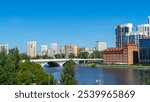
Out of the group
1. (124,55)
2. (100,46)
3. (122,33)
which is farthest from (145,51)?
(100,46)

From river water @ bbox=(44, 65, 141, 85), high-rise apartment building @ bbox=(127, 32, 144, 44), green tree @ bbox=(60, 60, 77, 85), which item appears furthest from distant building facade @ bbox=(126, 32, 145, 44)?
green tree @ bbox=(60, 60, 77, 85)

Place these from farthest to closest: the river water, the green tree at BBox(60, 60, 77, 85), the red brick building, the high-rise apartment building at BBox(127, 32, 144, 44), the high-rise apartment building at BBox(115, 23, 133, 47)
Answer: the high-rise apartment building at BBox(115, 23, 133, 47) → the high-rise apartment building at BBox(127, 32, 144, 44) → the red brick building → the river water → the green tree at BBox(60, 60, 77, 85)

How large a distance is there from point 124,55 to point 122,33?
24030mm

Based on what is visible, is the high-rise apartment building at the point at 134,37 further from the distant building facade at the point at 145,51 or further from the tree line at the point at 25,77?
the tree line at the point at 25,77

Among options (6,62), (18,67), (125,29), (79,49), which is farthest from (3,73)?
(79,49)

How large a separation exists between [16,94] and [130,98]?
2.75 ft

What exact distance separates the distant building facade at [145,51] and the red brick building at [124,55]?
3048 mm

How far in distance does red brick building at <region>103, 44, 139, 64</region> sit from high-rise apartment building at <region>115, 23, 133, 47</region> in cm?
1744

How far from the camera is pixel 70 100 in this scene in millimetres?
2711

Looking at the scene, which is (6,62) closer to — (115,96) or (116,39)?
(115,96)

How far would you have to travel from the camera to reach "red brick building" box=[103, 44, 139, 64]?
59.8 metres

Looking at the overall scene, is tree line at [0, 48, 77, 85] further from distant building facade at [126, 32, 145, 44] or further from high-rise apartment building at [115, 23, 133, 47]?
high-rise apartment building at [115, 23, 133, 47]

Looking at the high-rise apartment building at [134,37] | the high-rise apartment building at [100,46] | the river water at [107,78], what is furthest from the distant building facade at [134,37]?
the river water at [107,78]

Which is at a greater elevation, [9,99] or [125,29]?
[125,29]
